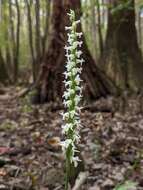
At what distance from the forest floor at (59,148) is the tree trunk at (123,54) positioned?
179cm

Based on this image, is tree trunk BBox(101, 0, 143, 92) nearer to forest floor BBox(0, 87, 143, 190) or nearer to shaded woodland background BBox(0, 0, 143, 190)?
shaded woodland background BBox(0, 0, 143, 190)

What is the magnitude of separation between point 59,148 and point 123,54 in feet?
19.2

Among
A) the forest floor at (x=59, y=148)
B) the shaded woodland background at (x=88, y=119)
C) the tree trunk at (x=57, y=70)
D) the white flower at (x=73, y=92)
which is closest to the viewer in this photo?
the white flower at (x=73, y=92)

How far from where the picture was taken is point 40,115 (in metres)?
9.27

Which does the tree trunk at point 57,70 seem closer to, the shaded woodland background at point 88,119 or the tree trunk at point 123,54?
the shaded woodland background at point 88,119

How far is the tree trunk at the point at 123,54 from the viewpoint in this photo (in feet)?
39.3

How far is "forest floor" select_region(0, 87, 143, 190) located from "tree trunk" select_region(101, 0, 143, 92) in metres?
1.79

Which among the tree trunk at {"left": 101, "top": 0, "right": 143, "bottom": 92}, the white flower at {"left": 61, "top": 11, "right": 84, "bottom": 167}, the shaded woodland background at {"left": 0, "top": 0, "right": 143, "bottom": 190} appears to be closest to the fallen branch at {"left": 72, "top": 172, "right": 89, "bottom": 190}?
the shaded woodland background at {"left": 0, "top": 0, "right": 143, "bottom": 190}

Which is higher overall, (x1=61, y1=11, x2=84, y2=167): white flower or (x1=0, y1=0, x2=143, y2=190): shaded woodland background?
(x1=61, y1=11, x2=84, y2=167): white flower

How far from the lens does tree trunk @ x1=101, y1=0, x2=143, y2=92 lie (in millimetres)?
11992

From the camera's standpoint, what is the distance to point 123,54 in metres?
12.2

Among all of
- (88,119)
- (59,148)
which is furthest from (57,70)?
(59,148)

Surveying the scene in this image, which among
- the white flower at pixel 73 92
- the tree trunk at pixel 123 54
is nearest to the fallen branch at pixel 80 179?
the white flower at pixel 73 92

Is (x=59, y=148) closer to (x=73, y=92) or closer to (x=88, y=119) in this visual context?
(x=88, y=119)
